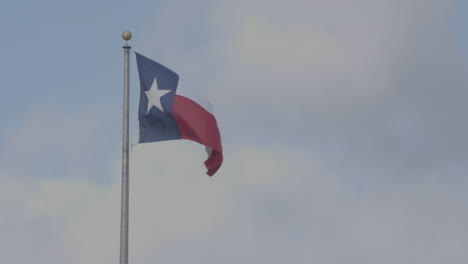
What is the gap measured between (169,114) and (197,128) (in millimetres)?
998

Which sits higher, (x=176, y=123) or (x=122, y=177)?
(x=176, y=123)

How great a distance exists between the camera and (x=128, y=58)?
2816 centimetres

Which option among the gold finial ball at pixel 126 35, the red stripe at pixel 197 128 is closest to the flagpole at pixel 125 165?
the gold finial ball at pixel 126 35

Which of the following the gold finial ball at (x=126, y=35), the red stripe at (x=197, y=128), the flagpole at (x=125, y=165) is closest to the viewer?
the flagpole at (x=125, y=165)

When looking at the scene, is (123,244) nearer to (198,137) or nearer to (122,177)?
(122,177)

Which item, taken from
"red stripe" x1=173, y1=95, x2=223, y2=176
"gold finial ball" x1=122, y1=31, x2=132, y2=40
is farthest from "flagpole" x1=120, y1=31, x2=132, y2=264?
"red stripe" x1=173, y1=95, x2=223, y2=176

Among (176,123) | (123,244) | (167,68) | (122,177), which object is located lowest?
(123,244)

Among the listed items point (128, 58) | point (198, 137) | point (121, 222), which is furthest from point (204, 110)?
point (121, 222)

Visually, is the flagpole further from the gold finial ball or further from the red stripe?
the red stripe

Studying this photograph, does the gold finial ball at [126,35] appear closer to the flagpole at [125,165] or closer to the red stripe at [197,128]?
the flagpole at [125,165]

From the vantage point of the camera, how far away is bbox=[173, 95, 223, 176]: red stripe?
28500 mm

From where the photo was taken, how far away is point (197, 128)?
28.7m

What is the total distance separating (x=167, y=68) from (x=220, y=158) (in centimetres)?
320

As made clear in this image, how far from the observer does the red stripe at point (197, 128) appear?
28500 millimetres
